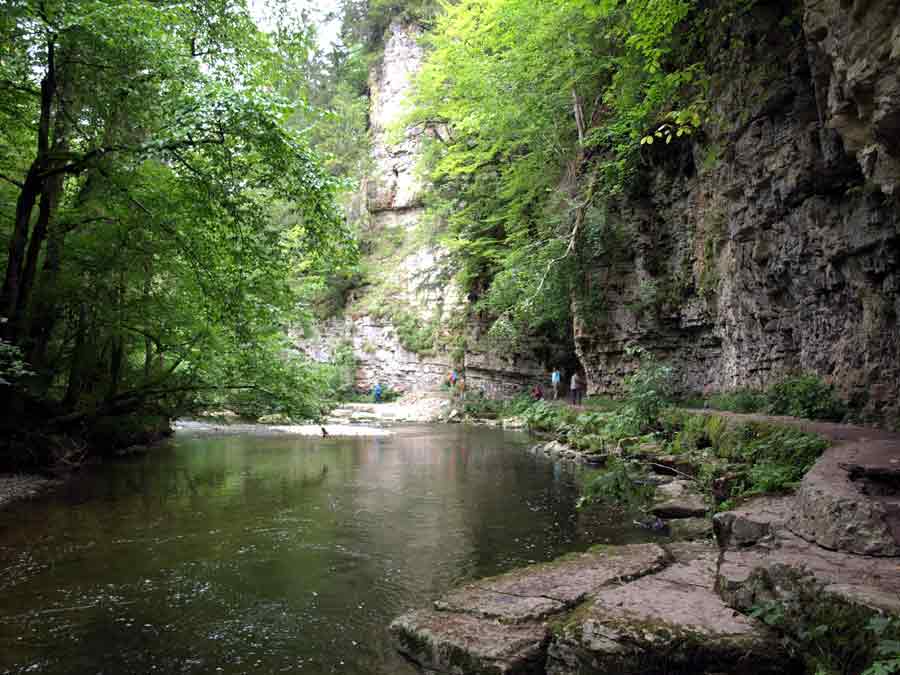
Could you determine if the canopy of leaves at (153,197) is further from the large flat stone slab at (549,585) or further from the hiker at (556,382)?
the hiker at (556,382)

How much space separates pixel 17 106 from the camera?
8.82 meters

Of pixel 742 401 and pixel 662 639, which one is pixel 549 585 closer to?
pixel 662 639

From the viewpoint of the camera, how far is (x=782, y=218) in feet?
34.4

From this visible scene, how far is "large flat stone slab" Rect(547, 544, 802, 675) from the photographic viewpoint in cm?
305

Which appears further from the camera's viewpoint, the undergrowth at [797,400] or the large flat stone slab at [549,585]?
the undergrowth at [797,400]

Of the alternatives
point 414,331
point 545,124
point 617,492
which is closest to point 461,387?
point 414,331

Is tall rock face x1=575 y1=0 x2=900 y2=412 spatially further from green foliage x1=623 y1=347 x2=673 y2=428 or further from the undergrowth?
green foliage x1=623 y1=347 x2=673 y2=428

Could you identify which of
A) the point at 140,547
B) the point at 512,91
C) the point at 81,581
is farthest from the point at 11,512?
the point at 512,91

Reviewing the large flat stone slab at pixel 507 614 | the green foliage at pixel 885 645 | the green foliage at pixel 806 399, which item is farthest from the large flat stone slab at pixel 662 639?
the green foliage at pixel 806 399

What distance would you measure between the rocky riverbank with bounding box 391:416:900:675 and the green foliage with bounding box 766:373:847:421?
402 centimetres

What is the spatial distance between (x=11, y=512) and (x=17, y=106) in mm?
6453

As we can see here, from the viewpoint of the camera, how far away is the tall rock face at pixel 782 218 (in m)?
4.75

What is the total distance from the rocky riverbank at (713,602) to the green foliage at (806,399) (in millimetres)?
4015

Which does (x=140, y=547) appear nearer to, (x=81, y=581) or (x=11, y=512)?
(x=81, y=581)
